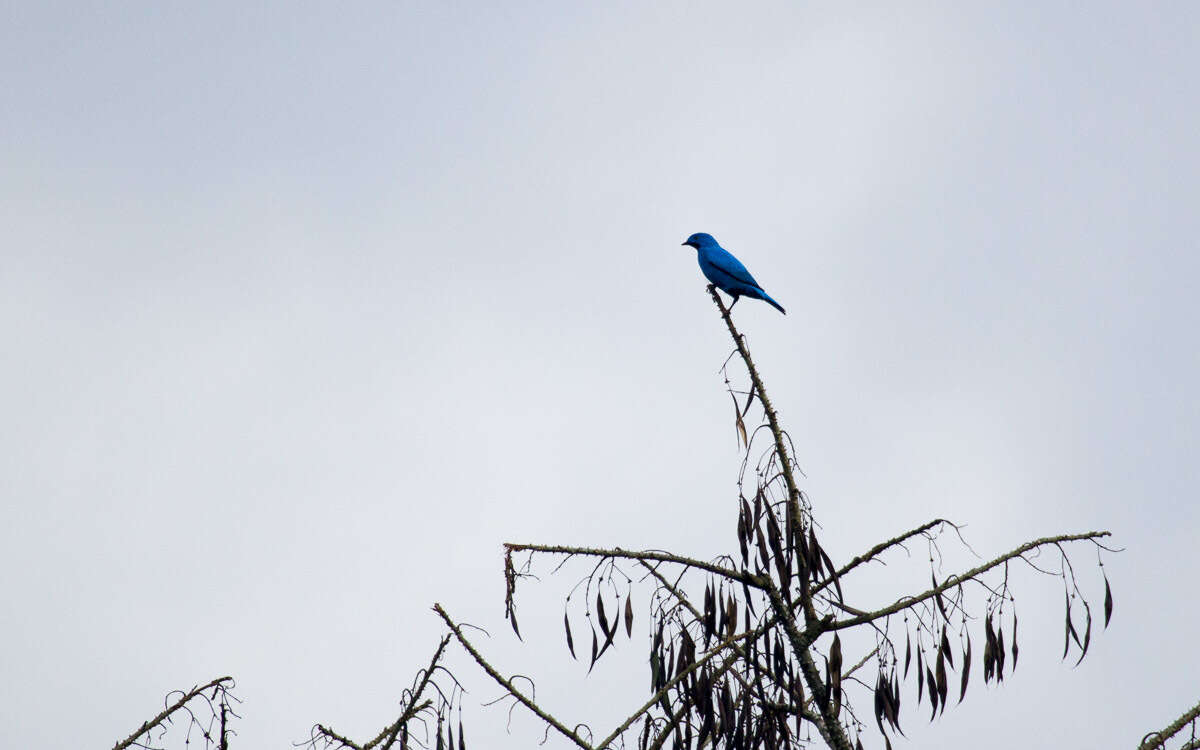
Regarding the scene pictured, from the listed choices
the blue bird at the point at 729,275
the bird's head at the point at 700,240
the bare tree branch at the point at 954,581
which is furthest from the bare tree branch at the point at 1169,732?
the bird's head at the point at 700,240

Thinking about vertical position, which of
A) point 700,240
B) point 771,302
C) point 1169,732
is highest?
point 700,240

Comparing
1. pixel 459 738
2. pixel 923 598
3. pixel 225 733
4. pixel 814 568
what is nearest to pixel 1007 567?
pixel 923 598

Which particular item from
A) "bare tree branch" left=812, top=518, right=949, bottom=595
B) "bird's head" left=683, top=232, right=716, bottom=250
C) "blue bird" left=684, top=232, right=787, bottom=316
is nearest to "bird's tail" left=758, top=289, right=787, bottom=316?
"blue bird" left=684, top=232, right=787, bottom=316

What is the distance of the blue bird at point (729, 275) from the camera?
42.7ft

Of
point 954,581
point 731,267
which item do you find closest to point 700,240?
point 731,267

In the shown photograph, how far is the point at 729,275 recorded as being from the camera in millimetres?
13328

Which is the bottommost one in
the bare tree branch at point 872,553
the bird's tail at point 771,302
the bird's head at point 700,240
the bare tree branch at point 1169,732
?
the bare tree branch at point 1169,732

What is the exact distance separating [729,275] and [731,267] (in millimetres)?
125

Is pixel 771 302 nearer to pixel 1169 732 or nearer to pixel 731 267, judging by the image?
pixel 731 267

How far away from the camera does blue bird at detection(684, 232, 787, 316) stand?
42.7ft

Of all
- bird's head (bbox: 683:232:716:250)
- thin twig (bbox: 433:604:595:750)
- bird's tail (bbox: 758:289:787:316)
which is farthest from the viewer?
bird's head (bbox: 683:232:716:250)

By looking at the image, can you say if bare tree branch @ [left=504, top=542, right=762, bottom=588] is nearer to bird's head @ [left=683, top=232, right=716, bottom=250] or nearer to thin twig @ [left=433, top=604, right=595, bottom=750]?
thin twig @ [left=433, top=604, right=595, bottom=750]

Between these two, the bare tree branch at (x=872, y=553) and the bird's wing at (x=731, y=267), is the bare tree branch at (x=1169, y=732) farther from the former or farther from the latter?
the bird's wing at (x=731, y=267)

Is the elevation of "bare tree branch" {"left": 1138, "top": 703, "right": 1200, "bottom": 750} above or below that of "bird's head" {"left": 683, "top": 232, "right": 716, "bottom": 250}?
below
